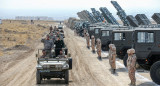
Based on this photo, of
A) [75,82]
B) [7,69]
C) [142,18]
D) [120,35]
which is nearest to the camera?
[75,82]

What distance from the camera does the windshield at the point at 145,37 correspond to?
66.5 ft

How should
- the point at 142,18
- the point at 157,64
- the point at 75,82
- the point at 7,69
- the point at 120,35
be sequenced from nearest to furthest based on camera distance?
1. the point at 157,64
2. the point at 75,82
3. the point at 7,69
4. the point at 120,35
5. the point at 142,18

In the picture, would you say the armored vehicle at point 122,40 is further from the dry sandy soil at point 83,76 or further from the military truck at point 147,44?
the military truck at point 147,44

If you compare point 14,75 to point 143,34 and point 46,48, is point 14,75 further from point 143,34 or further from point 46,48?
point 143,34

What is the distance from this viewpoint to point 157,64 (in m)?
17.4

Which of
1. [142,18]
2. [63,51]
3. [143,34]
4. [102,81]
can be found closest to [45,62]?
[63,51]

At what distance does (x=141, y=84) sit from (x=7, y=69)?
10040 mm

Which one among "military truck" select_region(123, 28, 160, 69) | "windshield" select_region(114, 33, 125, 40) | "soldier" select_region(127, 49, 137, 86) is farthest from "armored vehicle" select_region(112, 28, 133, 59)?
"soldier" select_region(127, 49, 137, 86)

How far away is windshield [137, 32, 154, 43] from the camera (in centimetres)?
2028

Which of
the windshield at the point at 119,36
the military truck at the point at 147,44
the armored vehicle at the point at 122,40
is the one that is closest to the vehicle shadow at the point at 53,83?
the military truck at the point at 147,44

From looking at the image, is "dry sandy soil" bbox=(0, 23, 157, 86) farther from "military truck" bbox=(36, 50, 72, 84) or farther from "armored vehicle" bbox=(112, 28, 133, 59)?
Result: "armored vehicle" bbox=(112, 28, 133, 59)

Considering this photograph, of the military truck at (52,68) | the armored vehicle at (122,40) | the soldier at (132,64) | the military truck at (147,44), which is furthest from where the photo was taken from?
the armored vehicle at (122,40)

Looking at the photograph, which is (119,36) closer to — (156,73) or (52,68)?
(156,73)

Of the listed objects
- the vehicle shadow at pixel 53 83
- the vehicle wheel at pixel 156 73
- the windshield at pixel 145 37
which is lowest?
the vehicle shadow at pixel 53 83
